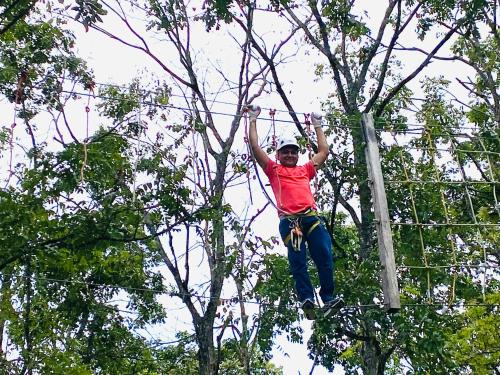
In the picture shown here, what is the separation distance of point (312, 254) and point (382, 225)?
0.54 metres

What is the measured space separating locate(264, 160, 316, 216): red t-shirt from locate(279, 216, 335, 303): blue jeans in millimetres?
83

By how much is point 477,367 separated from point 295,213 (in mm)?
4499

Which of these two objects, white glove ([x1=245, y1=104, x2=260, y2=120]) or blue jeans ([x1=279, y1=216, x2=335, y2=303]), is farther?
white glove ([x1=245, y1=104, x2=260, y2=120])

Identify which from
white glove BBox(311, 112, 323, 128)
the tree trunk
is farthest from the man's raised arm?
the tree trunk

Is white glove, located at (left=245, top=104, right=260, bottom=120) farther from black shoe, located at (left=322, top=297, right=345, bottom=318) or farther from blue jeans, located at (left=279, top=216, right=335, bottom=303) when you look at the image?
black shoe, located at (left=322, top=297, right=345, bottom=318)

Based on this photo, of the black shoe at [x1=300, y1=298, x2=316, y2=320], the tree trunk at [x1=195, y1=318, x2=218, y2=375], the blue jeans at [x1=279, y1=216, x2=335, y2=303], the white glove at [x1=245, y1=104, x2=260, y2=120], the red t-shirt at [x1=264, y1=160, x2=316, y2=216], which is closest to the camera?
the black shoe at [x1=300, y1=298, x2=316, y2=320]

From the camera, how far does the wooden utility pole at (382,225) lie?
473 centimetres

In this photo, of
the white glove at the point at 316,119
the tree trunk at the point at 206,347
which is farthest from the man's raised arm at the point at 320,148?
the tree trunk at the point at 206,347

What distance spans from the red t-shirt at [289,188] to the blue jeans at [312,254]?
83mm

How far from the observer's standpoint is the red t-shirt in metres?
4.79

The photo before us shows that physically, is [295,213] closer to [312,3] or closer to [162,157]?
[312,3]

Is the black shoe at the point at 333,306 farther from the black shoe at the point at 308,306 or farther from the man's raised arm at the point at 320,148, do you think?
the man's raised arm at the point at 320,148

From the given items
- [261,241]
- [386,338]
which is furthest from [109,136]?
[386,338]

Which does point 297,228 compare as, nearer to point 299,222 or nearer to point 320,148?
point 299,222
